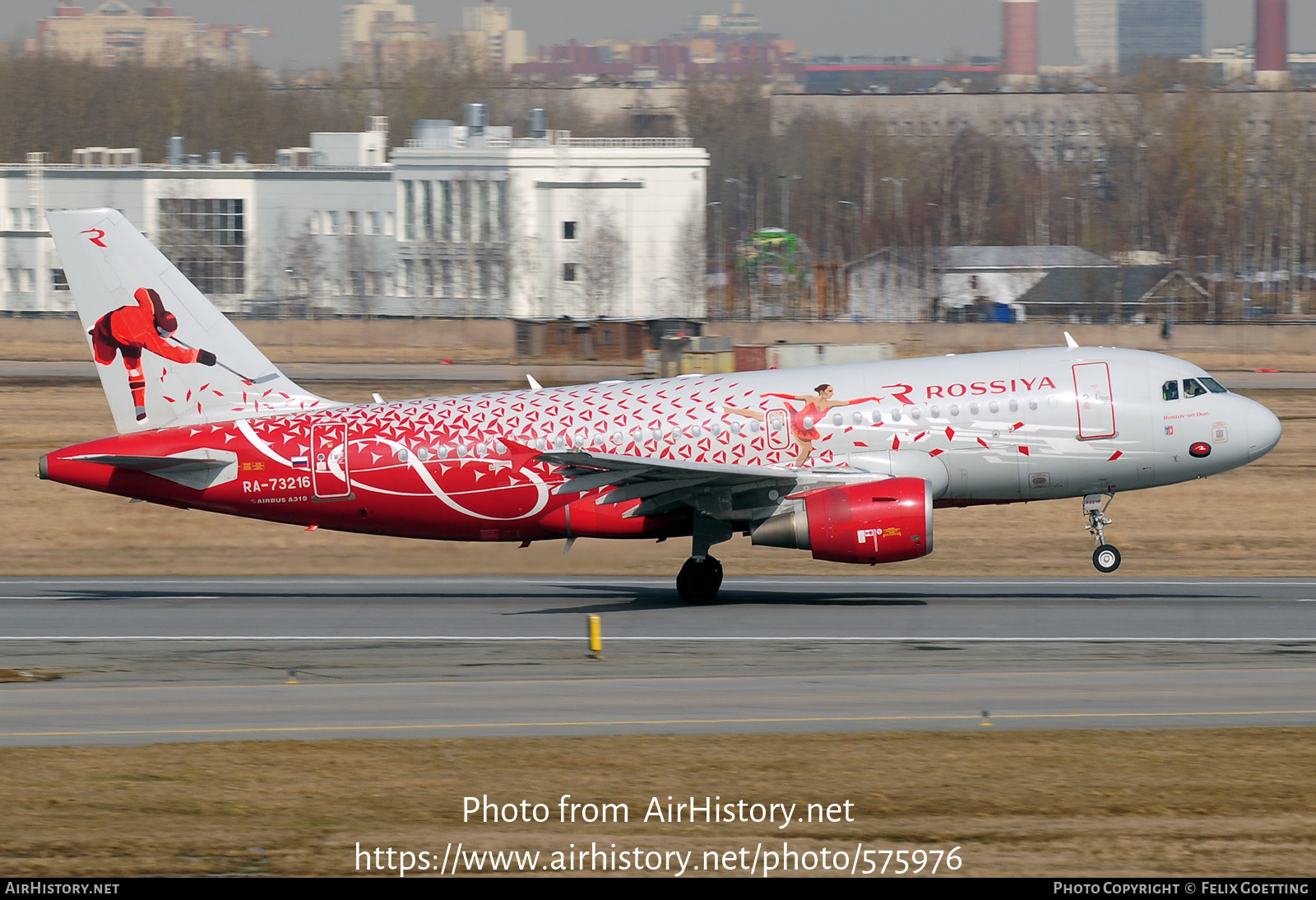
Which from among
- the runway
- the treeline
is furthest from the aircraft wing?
the treeline

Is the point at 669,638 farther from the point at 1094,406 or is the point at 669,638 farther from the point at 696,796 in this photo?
the point at 696,796

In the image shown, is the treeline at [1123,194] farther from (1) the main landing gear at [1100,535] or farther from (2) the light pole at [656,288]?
(1) the main landing gear at [1100,535]

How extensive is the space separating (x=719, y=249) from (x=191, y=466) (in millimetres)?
137994

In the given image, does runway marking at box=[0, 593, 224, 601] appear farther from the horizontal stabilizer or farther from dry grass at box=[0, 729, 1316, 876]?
dry grass at box=[0, 729, 1316, 876]

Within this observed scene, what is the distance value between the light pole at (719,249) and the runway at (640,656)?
99.1 metres

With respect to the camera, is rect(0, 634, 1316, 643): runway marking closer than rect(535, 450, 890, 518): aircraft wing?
Yes

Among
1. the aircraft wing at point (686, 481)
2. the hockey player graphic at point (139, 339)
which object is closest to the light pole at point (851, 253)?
the aircraft wing at point (686, 481)

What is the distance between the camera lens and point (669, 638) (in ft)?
85.6

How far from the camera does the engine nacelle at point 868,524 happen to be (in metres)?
27.2

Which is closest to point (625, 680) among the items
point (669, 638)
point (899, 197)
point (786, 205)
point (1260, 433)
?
point (669, 638)

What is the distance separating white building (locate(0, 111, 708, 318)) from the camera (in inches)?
4990

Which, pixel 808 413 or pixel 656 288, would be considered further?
pixel 656 288

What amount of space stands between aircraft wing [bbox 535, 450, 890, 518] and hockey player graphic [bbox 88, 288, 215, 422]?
25.3 feet
